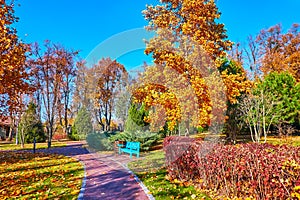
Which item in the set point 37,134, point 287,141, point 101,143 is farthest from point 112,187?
point 37,134

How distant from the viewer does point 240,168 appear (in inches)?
160

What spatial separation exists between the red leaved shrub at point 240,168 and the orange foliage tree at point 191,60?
2568 millimetres

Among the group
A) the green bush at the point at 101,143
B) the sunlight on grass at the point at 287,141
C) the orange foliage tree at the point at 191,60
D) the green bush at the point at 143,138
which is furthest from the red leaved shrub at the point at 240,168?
the green bush at the point at 101,143

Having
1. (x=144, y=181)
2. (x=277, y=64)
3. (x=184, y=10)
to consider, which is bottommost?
(x=144, y=181)

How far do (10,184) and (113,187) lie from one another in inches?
115

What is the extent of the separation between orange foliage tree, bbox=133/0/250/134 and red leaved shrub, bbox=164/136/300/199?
2568 millimetres

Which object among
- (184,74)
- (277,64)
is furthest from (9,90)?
(277,64)

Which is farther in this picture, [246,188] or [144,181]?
[144,181]

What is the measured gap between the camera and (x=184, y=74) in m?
8.72

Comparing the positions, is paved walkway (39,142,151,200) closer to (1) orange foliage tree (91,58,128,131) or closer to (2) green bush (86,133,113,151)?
(2) green bush (86,133,113,151)

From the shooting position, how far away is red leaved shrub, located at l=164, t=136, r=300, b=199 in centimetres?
336

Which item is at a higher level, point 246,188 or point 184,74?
point 184,74

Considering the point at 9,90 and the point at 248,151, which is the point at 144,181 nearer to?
the point at 248,151

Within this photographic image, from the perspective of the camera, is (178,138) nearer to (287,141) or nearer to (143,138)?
(143,138)
